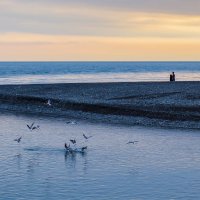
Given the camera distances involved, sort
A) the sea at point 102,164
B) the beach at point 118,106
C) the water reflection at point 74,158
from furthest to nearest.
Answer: the beach at point 118,106 → the water reflection at point 74,158 → the sea at point 102,164

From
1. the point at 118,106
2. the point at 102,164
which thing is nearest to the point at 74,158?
the point at 102,164

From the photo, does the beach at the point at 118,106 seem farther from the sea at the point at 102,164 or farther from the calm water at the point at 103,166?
the calm water at the point at 103,166

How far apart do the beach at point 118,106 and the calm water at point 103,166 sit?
463 cm

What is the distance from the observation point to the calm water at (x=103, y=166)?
65.7ft

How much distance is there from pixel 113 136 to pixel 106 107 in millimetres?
12619

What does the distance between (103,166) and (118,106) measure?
866 inches

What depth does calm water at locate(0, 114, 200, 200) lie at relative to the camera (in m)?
20.0

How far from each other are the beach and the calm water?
463cm

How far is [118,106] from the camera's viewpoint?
45.9 meters

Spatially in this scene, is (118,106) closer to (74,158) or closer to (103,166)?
(74,158)

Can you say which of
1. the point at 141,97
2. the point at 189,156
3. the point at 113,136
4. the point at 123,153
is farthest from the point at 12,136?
the point at 141,97

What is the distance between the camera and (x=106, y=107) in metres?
45.5

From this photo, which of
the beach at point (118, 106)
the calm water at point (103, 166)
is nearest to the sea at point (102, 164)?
the calm water at point (103, 166)

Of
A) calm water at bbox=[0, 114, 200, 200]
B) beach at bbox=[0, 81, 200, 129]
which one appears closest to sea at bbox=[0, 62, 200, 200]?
calm water at bbox=[0, 114, 200, 200]
